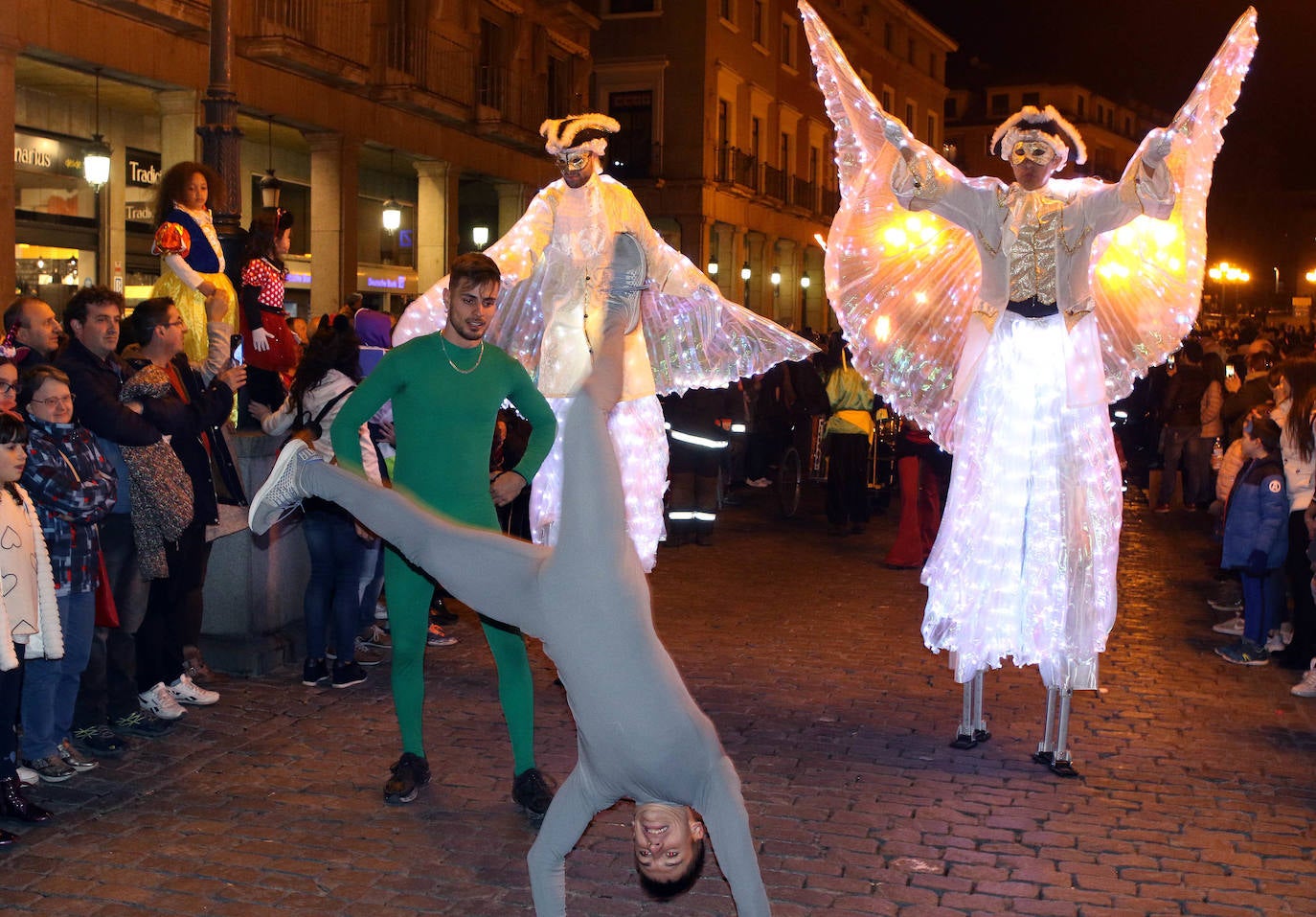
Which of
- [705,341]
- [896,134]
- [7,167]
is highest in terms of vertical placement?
[7,167]

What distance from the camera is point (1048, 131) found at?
6.16m

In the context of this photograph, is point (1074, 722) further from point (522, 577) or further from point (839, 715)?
point (522, 577)

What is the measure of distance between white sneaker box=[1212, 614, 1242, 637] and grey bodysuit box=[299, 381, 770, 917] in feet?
22.9

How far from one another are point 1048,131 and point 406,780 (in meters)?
4.10

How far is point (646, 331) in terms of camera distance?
23.6 feet

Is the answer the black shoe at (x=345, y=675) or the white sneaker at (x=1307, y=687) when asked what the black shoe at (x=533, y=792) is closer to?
the black shoe at (x=345, y=675)

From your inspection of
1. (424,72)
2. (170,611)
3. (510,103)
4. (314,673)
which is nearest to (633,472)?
(314,673)

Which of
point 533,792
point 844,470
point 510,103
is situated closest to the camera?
point 533,792

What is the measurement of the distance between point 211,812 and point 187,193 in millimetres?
4274

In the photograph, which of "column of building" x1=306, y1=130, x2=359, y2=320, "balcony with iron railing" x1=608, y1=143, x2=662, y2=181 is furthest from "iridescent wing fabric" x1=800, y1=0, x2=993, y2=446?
"balcony with iron railing" x1=608, y1=143, x2=662, y2=181

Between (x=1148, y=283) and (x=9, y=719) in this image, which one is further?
(x=1148, y=283)

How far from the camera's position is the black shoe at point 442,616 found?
29.1 feet

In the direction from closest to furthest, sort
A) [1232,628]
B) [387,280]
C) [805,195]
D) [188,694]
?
[188,694]
[1232,628]
[387,280]
[805,195]

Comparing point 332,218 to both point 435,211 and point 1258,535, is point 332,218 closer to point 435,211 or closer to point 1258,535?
point 435,211
